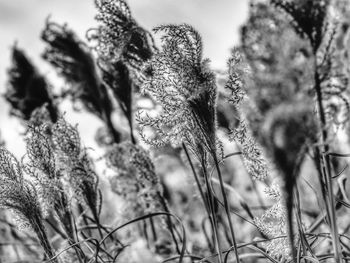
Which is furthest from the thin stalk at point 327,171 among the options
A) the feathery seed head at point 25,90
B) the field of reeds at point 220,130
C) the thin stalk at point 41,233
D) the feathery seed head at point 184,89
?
the feathery seed head at point 25,90

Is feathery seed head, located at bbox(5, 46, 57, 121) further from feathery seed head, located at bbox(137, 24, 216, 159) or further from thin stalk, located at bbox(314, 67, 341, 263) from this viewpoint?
thin stalk, located at bbox(314, 67, 341, 263)

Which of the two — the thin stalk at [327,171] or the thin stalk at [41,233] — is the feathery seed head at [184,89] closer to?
the thin stalk at [327,171]

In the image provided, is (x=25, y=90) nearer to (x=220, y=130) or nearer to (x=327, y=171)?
(x=220, y=130)

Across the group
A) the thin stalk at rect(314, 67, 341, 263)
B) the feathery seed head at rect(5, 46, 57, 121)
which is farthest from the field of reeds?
the feathery seed head at rect(5, 46, 57, 121)

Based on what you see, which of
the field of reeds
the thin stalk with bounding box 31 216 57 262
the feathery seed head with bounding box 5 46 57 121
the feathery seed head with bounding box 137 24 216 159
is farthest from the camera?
the feathery seed head with bounding box 5 46 57 121

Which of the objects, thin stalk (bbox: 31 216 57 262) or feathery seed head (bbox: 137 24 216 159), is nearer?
feathery seed head (bbox: 137 24 216 159)

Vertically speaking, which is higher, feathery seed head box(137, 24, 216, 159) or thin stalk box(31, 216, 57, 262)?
feathery seed head box(137, 24, 216, 159)

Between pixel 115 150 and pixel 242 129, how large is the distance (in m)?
1.88

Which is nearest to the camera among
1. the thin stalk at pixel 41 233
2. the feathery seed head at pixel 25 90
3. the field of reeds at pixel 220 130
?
the field of reeds at pixel 220 130

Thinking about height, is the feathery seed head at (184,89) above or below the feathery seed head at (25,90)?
below

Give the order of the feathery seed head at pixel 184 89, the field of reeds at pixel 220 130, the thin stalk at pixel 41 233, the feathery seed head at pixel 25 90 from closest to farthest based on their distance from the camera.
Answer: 1. the field of reeds at pixel 220 130
2. the feathery seed head at pixel 184 89
3. the thin stalk at pixel 41 233
4. the feathery seed head at pixel 25 90

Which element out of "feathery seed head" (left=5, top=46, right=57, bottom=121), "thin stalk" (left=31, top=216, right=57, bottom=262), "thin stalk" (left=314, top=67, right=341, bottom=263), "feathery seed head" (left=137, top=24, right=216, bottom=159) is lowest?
"thin stalk" (left=314, top=67, right=341, bottom=263)

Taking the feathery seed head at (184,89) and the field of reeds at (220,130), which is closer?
the field of reeds at (220,130)

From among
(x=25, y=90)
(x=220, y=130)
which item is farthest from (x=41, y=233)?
(x=25, y=90)
